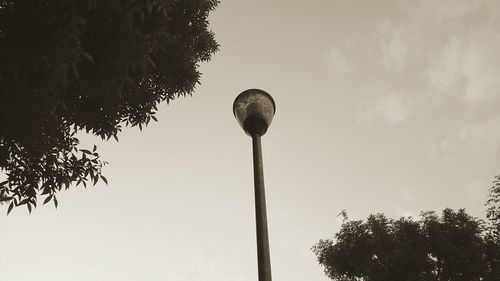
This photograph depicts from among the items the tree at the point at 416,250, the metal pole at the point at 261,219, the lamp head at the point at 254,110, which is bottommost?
the metal pole at the point at 261,219

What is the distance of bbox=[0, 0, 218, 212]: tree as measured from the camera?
4.65 m

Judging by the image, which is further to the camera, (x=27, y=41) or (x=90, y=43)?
(x=90, y=43)

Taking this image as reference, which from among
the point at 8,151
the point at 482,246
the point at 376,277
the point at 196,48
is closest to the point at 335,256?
the point at 376,277

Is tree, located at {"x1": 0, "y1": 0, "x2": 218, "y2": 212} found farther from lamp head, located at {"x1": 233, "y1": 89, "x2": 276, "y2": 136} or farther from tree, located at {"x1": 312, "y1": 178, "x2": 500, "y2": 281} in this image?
tree, located at {"x1": 312, "y1": 178, "x2": 500, "y2": 281}

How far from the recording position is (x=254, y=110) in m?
5.69

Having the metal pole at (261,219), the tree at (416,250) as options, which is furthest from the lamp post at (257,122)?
the tree at (416,250)

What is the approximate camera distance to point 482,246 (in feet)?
72.6

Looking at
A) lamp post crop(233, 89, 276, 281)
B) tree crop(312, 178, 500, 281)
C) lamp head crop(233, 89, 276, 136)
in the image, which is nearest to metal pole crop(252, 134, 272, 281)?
lamp post crop(233, 89, 276, 281)

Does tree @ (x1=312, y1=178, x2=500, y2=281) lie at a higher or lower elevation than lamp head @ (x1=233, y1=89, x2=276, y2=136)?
higher

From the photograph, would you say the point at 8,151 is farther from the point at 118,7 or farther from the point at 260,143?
the point at 260,143

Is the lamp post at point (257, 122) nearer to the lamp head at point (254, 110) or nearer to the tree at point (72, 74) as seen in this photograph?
the lamp head at point (254, 110)

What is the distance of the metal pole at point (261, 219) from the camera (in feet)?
13.7

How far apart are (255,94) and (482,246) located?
75.9ft

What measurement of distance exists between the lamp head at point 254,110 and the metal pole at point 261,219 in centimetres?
41
